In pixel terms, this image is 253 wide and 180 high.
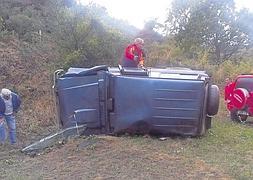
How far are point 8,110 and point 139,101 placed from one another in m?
2.61

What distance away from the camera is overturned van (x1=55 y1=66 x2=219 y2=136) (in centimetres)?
774

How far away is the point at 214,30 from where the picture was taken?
19328mm

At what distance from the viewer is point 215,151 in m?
7.30

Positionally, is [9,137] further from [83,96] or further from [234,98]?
[234,98]

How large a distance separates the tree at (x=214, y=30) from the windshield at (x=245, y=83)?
9325mm

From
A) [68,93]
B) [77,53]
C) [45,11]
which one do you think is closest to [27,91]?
[77,53]

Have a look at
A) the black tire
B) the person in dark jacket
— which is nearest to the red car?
the black tire

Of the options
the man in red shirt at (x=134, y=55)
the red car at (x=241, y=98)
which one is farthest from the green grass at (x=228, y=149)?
the man in red shirt at (x=134, y=55)

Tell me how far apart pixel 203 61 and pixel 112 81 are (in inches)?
417

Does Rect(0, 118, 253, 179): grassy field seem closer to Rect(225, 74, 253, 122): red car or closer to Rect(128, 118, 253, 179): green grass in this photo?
Rect(128, 118, 253, 179): green grass

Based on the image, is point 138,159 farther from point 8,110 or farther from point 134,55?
point 134,55

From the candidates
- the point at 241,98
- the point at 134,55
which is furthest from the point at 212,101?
the point at 134,55

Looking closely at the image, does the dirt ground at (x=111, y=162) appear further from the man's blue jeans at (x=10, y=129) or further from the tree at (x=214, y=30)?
the tree at (x=214, y=30)

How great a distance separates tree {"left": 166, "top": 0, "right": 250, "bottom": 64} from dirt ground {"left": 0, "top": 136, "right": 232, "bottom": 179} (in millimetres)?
12057
